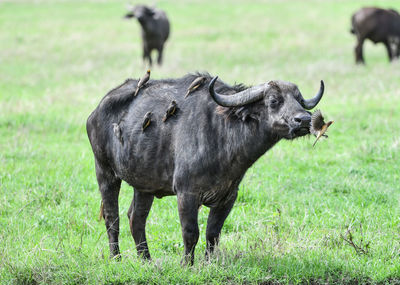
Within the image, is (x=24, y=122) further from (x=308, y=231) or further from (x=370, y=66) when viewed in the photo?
(x=370, y=66)

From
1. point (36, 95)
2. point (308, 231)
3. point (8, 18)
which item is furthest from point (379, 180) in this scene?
point (8, 18)

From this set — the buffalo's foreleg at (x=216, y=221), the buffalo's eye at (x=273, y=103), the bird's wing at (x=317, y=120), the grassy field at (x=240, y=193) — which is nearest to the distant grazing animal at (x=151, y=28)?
the grassy field at (x=240, y=193)

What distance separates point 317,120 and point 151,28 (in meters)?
19.6

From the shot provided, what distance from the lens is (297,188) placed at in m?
8.66

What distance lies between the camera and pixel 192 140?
234 inches

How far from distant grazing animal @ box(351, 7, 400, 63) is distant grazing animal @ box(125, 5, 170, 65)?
7065mm

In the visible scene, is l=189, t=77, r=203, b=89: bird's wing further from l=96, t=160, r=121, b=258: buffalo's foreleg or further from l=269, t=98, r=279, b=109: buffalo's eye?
l=96, t=160, r=121, b=258: buffalo's foreleg

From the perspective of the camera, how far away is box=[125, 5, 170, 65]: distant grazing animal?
23355 millimetres

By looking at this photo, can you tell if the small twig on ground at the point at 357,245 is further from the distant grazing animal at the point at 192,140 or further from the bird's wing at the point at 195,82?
the bird's wing at the point at 195,82

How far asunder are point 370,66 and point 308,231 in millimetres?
14980

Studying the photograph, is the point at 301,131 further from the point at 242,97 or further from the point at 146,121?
the point at 146,121

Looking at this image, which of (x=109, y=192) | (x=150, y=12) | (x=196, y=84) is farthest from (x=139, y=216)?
(x=150, y=12)

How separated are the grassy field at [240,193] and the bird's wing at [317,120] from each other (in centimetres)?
144

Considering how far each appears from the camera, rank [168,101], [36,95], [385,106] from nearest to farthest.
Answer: [168,101] < [385,106] < [36,95]
